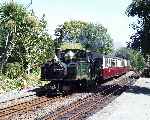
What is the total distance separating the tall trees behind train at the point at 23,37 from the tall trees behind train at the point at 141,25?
36.5 ft

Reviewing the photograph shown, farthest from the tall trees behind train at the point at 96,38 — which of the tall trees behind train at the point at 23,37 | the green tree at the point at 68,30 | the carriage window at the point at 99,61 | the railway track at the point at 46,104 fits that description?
the railway track at the point at 46,104

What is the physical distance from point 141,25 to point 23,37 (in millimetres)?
13430

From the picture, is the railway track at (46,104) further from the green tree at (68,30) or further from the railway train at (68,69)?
the green tree at (68,30)

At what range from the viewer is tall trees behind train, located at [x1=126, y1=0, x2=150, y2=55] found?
33000 mm

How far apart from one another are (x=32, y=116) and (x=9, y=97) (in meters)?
6.81

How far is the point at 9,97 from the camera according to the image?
860 inches

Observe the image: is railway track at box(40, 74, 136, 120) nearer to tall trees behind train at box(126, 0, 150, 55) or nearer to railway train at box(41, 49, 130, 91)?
railway train at box(41, 49, 130, 91)

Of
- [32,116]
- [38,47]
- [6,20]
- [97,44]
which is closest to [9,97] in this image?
[32,116]

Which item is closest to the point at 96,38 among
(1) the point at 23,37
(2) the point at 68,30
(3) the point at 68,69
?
(2) the point at 68,30

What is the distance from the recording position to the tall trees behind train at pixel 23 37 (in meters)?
34.9

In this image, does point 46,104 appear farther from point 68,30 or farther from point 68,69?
point 68,30

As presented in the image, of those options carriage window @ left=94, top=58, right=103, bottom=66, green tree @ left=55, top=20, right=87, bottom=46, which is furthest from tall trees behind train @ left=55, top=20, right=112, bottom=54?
carriage window @ left=94, top=58, right=103, bottom=66

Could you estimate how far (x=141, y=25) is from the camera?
112 feet

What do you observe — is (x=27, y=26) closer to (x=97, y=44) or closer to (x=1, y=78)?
(x=1, y=78)
